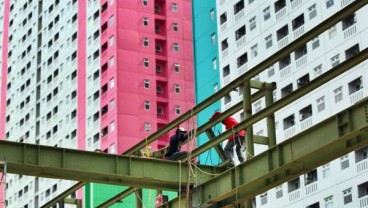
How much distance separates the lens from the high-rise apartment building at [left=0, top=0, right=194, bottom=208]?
8888 cm

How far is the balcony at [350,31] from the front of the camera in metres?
61.2

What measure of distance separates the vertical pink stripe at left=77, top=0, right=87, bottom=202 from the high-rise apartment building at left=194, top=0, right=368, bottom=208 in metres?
22.9

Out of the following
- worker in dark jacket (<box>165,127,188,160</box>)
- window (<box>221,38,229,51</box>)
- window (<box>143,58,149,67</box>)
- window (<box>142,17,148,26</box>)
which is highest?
window (<box>142,17,148,26</box>)

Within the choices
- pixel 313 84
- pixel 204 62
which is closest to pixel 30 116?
pixel 204 62

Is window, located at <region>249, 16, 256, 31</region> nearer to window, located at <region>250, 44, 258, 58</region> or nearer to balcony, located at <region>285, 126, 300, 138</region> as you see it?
window, located at <region>250, 44, 258, 58</region>

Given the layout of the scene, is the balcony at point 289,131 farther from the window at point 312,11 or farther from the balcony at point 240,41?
the balcony at point 240,41

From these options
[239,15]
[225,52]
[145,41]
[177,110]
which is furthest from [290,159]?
[145,41]

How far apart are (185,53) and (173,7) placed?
514 centimetres

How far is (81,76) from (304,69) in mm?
36731

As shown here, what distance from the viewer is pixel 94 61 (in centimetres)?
9394

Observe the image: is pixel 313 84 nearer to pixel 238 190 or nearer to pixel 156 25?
pixel 238 190

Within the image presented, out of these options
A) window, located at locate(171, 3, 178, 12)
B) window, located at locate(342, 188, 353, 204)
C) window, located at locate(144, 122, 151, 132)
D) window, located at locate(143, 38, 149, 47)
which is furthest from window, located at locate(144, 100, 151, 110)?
window, located at locate(342, 188, 353, 204)

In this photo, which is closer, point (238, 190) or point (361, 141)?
point (361, 141)

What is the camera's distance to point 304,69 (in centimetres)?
6494
